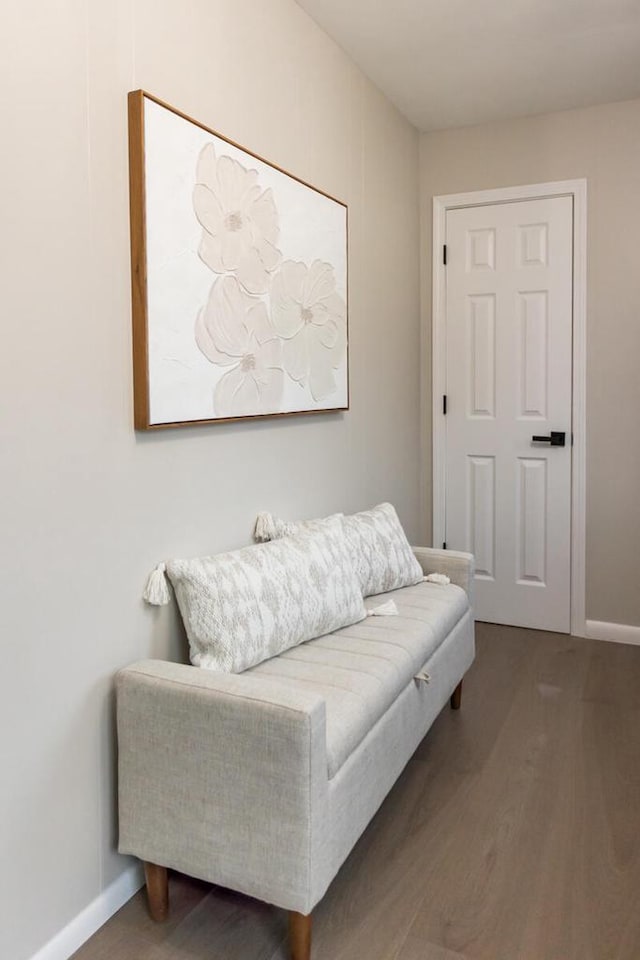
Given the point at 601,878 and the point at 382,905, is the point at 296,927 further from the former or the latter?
the point at 601,878

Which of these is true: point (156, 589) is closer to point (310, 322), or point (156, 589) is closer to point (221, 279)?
point (221, 279)

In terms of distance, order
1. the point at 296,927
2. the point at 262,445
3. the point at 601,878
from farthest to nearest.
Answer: the point at 262,445, the point at 601,878, the point at 296,927

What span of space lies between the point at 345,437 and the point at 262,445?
2.22 feet

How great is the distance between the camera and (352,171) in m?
3.00

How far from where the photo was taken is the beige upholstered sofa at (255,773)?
58.7 inches

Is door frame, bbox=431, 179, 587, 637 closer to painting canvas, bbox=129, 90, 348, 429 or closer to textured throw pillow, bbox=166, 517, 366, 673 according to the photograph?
painting canvas, bbox=129, 90, 348, 429

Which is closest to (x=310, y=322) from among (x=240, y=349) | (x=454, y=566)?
(x=240, y=349)

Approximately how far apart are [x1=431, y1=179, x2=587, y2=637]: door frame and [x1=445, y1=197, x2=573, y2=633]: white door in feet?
0.09

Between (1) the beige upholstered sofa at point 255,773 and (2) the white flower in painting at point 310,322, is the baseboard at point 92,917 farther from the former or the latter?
(2) the white flower in painting at point 310,322

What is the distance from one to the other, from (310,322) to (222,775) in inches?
62.5

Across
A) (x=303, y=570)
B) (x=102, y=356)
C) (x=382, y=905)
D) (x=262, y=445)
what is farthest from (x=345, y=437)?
(x=382, y=905)

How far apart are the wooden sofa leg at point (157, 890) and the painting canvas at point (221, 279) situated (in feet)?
3.41

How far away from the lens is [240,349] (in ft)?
7.18

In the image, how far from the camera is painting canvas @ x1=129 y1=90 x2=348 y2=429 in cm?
179
